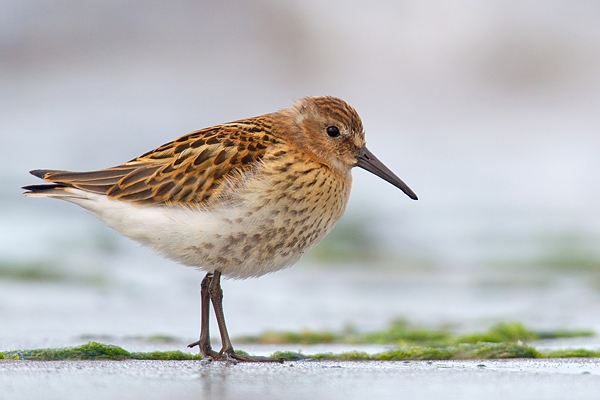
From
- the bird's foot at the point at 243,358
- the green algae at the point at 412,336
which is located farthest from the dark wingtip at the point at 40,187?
the green algae at the point at 412,336

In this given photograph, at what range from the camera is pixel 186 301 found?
26.8 ft

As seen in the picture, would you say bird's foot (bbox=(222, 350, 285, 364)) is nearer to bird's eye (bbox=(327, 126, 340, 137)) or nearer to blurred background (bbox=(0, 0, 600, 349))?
blurred background (bbox=(0, 0, 600, 349))

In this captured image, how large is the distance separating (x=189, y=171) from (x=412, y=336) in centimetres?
225

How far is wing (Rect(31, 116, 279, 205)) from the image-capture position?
17.0 feet

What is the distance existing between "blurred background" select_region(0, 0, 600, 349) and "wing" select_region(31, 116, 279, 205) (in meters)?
1.07

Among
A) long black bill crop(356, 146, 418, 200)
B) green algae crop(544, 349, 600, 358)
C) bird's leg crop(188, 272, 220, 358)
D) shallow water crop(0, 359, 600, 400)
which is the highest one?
long black bill crop(356, 146, 418, 200)

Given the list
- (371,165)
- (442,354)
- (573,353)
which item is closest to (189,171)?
(371,165)

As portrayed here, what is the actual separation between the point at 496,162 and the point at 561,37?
680 centimetres

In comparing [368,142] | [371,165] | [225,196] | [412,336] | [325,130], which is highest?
[368,142]

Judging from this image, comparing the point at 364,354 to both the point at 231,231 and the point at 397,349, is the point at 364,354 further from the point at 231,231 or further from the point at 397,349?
the point at 231,231

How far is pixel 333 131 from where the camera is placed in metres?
5.73

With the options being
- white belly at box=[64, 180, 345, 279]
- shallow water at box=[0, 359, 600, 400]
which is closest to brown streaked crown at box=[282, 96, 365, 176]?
white belly at box=[64, 180, 345, 279]

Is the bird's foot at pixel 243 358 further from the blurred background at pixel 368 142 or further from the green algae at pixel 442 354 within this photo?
the blurred background at pixel 368 142

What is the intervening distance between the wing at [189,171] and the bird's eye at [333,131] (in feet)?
1.36
